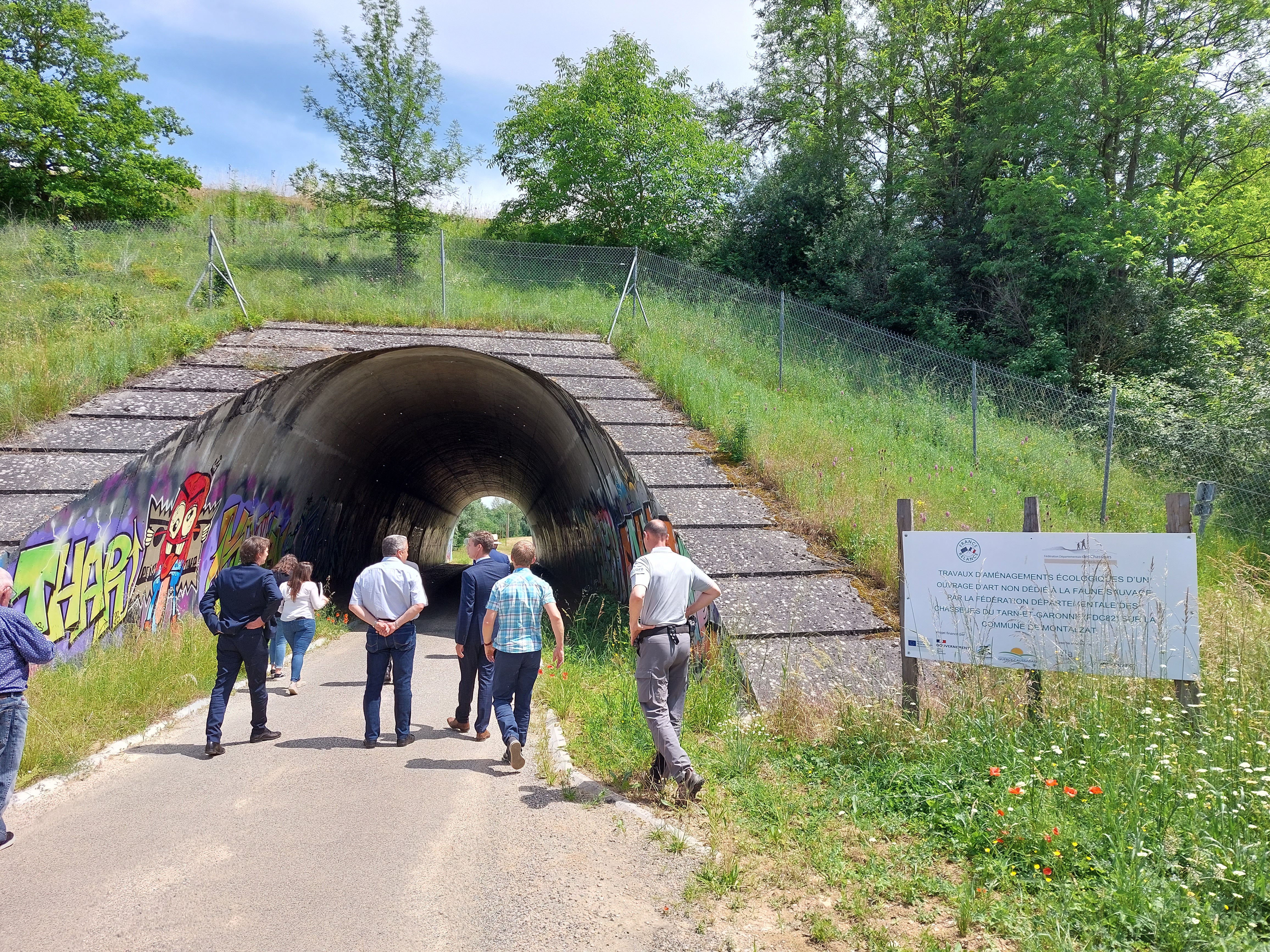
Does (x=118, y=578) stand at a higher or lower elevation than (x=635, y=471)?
lower

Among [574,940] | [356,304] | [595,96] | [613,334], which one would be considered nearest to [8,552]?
[574,940]

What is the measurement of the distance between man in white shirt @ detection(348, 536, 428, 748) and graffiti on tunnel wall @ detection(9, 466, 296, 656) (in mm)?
3324

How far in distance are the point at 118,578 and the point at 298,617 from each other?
6.09 ft

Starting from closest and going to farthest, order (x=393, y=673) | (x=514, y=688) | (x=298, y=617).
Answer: (x=514, y=688), (x=393, y=673), (x=298, y=617)

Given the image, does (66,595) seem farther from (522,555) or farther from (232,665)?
(522,555)

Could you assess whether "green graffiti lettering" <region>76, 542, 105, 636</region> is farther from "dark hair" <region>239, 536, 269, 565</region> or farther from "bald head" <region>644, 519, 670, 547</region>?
"bald head" <region>644, 519, 670, 547</region>

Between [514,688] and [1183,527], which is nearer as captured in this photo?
[1183,527]

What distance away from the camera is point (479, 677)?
608 cm

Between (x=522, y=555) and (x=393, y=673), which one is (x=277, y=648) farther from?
(x=522, y=555)

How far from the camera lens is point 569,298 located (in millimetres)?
15773

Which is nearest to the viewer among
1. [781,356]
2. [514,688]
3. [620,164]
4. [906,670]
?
[906,670]

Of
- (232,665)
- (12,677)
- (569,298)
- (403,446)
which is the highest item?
(569,298)

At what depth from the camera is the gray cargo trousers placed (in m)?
4.56

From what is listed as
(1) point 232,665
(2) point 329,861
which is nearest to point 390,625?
(1) point 232,665
